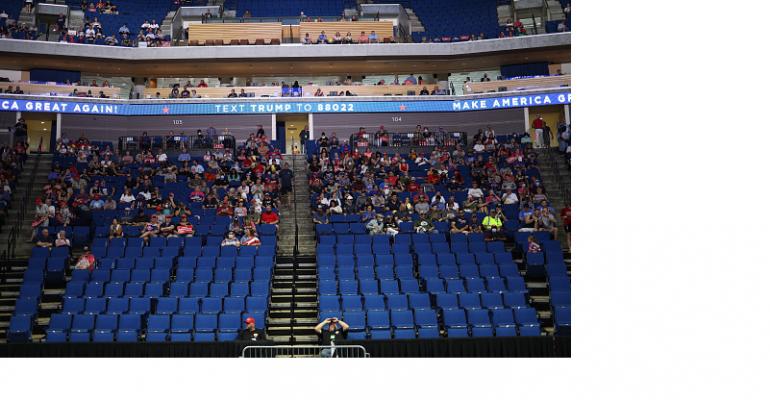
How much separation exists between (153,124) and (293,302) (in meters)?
14.4

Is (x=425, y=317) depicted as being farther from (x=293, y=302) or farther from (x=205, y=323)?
(x=205, y=323)

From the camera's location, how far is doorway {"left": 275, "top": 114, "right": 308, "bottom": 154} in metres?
26.2

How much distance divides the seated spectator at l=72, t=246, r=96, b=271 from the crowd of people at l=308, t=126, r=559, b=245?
4.92 metres

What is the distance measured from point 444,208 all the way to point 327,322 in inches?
245

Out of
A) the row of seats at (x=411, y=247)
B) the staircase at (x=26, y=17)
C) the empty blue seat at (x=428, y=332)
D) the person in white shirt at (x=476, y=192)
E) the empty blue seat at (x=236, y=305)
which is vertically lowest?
the empty blue seat at (x=428, y=332)

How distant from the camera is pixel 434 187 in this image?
18.5 meters

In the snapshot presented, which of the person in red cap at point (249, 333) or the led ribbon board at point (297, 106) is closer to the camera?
the person in red cap at point (249, 333)

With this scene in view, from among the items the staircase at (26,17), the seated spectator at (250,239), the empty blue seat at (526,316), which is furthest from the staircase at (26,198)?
the empty blue seat at (526,316)

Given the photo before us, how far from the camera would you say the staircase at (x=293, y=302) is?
41.2 ft

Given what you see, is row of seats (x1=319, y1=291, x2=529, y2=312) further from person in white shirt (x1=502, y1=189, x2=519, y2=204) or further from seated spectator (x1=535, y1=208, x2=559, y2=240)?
person in white shirt (x1=502, y1=189, x2=519, y2=204)

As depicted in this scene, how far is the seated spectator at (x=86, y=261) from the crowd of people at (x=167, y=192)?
1168 millimetres

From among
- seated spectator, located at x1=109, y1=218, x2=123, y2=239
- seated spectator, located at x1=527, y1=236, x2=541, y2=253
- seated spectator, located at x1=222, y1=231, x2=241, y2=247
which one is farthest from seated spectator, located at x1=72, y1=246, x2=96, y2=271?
seated spectator, located at x1=527, y1=236, x2=541, y2=253

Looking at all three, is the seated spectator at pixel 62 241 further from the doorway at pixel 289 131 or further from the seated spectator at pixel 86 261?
the doorway at pixel 289 131
